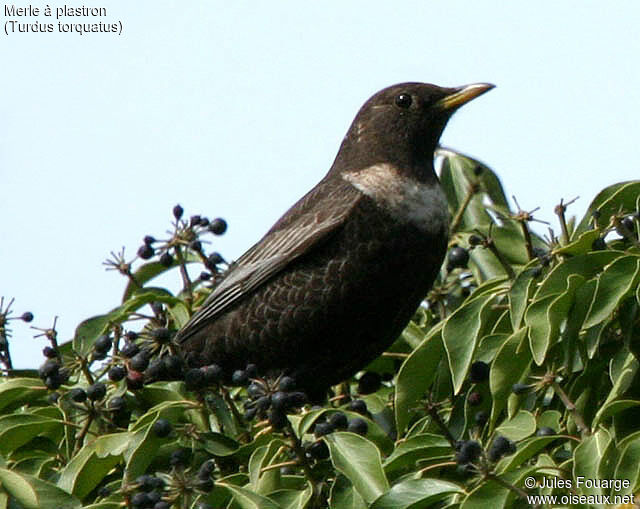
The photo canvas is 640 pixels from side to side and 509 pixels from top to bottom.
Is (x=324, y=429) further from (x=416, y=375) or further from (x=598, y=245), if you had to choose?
(x=598, y=245)

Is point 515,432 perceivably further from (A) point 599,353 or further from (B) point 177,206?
(B) point 177,206

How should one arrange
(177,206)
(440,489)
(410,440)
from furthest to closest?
(177,206) < (410,440) < (440,489)

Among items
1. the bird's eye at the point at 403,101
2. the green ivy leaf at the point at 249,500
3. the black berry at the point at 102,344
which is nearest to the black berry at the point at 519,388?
the green ivy leaf at the point at 249,500

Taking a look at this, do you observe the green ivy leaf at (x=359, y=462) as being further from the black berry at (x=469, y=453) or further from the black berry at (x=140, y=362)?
the black berry at (x=140, y=362)

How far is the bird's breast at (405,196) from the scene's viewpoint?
5188 millimetres

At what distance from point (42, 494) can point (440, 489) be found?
1.00 metres

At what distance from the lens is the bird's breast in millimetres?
5188

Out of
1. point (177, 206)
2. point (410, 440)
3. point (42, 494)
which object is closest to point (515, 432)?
point (410, 440)

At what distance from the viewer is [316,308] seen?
204 inches

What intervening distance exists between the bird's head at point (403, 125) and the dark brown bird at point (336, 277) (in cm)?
1

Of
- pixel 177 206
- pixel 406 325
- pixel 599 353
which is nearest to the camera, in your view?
pixel 599 353

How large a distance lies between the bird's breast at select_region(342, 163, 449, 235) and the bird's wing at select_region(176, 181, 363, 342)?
8cm

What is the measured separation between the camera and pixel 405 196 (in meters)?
5.29

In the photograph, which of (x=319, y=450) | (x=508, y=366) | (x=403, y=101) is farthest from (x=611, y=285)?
(x=403, y=101)
